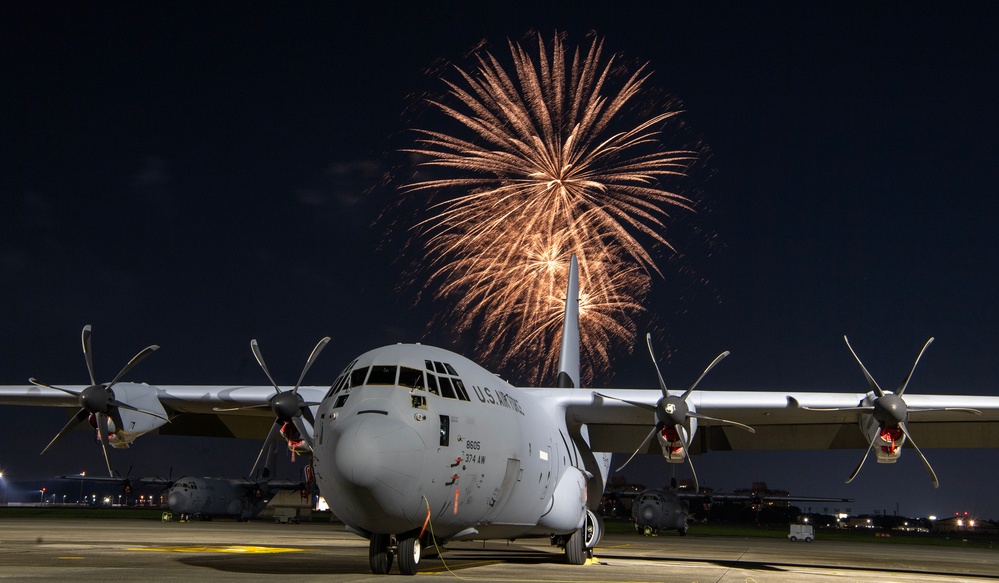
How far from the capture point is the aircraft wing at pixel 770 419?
59.6ft

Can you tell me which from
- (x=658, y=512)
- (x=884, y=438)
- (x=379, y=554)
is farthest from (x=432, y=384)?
(x=658, y=512)

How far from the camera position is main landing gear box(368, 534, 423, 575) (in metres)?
11.7

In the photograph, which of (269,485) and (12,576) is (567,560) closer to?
(12,576)

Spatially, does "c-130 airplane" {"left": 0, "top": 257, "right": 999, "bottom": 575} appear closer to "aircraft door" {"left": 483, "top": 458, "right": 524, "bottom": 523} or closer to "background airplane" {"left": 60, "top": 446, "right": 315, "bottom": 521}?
"aircraft door" {"left": 483, "top": 458, "right": 524, "bottom": 523}

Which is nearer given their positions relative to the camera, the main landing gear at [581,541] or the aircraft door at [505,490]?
the aircraft door at [505,490]

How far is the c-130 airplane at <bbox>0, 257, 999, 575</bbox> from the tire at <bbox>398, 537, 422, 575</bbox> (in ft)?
0.09

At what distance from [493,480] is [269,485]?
178 feet

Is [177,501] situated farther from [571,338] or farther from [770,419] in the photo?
[770,419]

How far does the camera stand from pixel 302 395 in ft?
59.8

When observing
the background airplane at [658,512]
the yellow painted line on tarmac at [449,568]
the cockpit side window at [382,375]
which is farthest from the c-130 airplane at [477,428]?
the background airplane at [658,512]

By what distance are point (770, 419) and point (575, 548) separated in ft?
18.5

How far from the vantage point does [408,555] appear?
38.3 feet

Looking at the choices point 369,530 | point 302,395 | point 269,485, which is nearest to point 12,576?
point 369,530

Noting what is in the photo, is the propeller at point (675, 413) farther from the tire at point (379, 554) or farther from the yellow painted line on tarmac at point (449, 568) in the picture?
the tire at point (379, 554)
